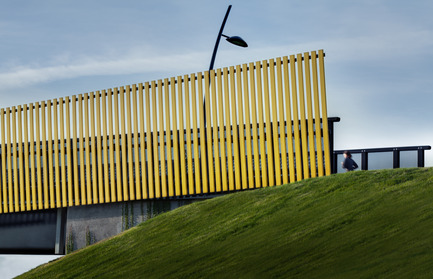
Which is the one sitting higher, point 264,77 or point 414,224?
point 264,77

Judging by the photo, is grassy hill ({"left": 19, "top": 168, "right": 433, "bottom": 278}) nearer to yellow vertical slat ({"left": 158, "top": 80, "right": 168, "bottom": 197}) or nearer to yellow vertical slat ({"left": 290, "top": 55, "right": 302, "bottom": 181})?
yellow vertical slat ({"left": 290, "top": 55, "right": 302, "bottom": 181})

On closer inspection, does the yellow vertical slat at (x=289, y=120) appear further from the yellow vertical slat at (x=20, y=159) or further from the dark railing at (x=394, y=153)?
the yellow vertical slat at (x=20, y=159)

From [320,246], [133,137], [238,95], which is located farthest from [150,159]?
[320,246]

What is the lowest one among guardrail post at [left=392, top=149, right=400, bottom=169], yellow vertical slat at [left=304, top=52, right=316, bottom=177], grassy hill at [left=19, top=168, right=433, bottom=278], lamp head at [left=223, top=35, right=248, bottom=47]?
grassy hill at [left=19, top=168, right=433, bottom=278]

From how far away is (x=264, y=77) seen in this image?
1462 centimetres

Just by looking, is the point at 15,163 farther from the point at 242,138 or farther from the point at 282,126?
the point at 282,126

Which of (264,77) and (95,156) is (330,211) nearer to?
(264,77)

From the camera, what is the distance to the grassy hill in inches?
329

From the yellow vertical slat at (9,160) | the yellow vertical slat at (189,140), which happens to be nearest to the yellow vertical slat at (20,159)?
the yellow vertical slat at (9,160)

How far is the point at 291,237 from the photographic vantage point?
32.0 feet

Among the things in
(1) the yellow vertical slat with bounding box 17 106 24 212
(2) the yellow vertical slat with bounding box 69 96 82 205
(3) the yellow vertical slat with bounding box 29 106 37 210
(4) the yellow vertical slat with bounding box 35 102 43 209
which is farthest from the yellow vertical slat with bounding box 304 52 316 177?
(1) the yellow vertical slat with bounding box 17 106 24 212

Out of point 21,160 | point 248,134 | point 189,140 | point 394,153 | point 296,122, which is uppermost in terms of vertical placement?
point 296,122

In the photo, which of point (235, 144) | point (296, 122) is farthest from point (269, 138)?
point (235, 144)

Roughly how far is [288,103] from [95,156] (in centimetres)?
612
